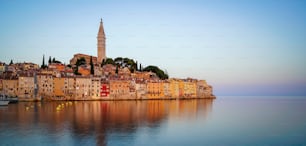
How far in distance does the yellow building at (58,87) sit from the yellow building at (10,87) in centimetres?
725

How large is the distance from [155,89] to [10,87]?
34.3 meters

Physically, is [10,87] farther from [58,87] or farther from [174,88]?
[174,88]

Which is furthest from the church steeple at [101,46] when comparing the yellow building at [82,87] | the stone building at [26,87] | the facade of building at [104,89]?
the stone building at [26,87]

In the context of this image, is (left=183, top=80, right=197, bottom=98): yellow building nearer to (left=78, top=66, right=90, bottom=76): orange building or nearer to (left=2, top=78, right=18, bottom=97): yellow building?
(left=78, top=66, right=90, bottom=76): orange building

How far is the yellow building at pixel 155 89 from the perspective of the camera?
247 ft

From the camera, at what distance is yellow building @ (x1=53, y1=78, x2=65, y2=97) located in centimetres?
5931

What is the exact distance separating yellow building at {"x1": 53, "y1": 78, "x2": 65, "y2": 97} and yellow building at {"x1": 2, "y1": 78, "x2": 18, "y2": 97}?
A: 725cm

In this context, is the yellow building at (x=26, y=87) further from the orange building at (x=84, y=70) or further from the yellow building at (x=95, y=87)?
the orange building at (x=84, y=70)

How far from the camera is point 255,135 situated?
20.4m

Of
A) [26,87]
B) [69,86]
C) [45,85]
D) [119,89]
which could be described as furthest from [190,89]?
[26,87]

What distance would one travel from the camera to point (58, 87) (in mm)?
59844

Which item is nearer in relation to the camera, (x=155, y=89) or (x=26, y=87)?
(x=26, y=87)

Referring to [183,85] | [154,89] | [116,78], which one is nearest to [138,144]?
[116,78]

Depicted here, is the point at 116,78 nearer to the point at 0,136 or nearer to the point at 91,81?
the point at 91,81
